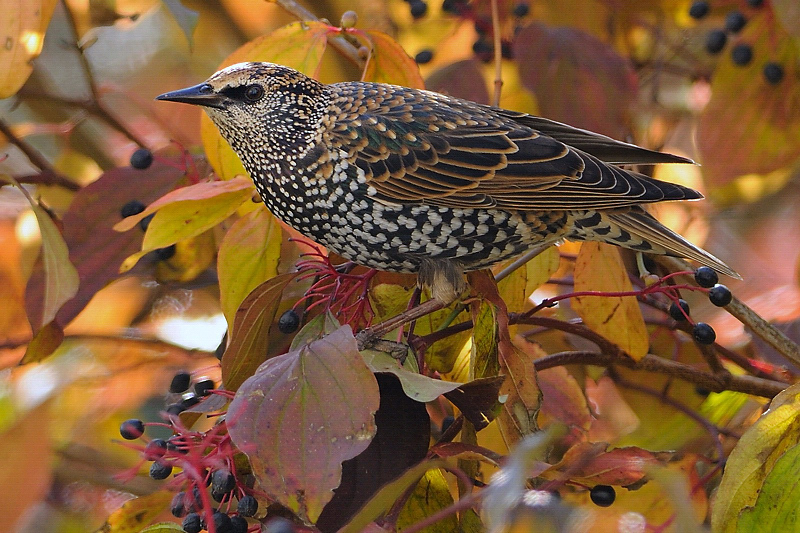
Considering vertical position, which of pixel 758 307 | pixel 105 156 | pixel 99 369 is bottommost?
pixel 99 369

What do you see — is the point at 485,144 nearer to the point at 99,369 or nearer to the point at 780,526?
the point at 780,526

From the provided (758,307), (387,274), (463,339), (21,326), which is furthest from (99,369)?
(758,307)

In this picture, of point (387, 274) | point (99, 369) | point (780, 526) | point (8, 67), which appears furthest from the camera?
point (99, 369)

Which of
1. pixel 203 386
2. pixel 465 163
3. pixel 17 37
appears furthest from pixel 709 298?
pixel 17 37

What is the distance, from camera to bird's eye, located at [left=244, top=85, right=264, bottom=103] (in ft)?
9.05

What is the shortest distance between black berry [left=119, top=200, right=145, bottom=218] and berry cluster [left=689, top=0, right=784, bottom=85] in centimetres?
215

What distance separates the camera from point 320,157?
2711 mm

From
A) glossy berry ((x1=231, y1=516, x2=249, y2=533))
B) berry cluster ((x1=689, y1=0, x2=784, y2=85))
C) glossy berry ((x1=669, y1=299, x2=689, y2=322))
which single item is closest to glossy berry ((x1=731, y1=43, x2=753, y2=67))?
berry cluster ((x1=689, y1=0, x2=784, y2=85))

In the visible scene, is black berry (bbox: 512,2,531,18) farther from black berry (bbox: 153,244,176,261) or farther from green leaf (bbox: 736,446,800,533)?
green leaf (bbox: 736,446,800,533)

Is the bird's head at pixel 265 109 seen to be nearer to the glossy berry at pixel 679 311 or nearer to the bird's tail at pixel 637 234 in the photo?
the bird's tail at pixel 637 234

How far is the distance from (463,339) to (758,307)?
1.80 metres

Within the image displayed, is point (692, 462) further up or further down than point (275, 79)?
further down

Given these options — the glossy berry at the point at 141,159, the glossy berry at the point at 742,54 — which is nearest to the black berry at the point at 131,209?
the glossy berry at the point at 141,159

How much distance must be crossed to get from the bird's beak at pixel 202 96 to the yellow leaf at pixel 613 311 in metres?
1.14
